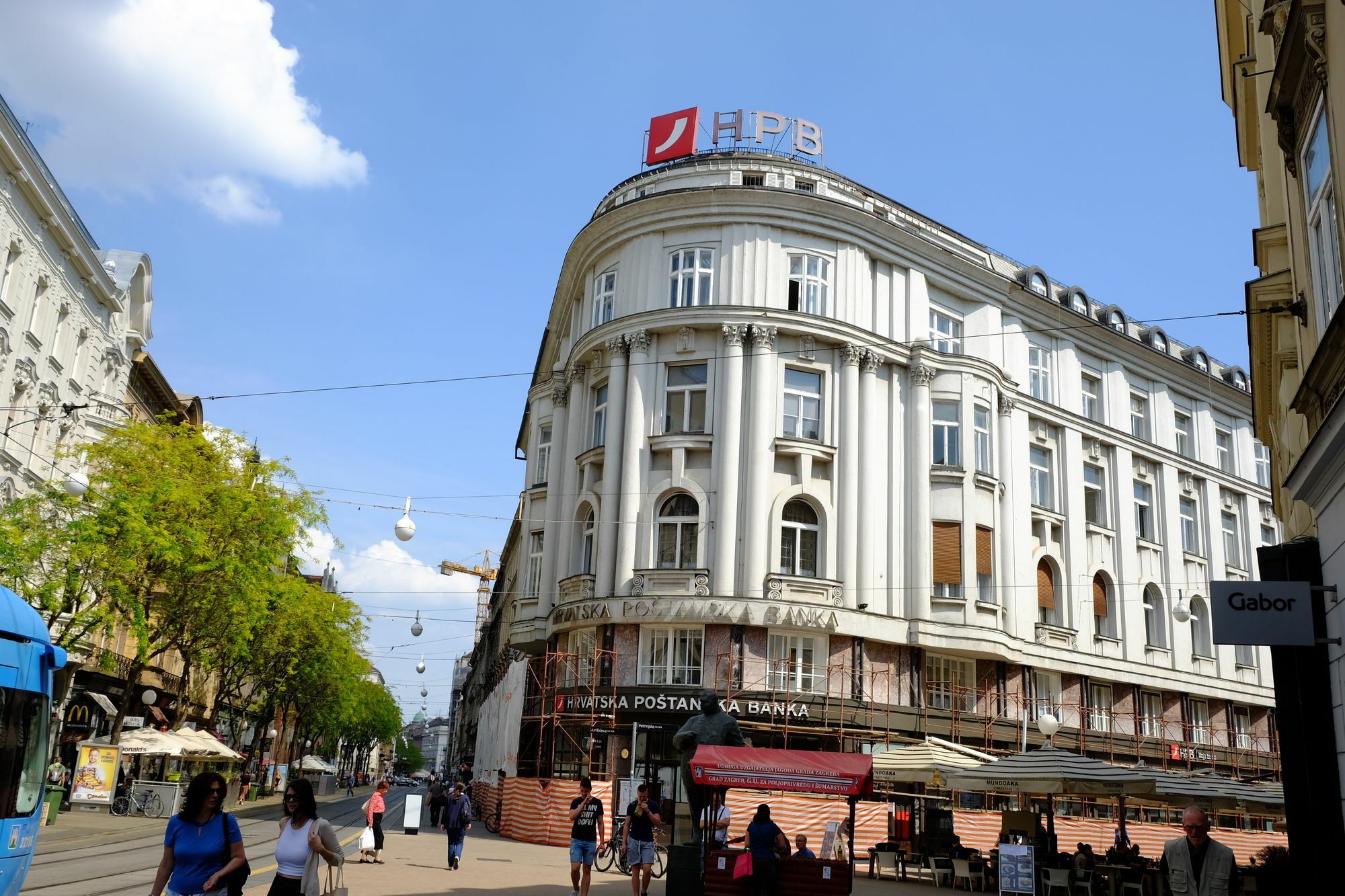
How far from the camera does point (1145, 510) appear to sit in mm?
45375

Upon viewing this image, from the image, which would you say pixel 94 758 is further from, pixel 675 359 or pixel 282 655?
pixel 675 359

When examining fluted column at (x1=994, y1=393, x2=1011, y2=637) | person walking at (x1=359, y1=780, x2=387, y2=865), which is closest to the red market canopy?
person walking at (x1=359, y1=780, x2=387, y2=865)

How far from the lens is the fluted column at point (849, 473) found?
34.1 m

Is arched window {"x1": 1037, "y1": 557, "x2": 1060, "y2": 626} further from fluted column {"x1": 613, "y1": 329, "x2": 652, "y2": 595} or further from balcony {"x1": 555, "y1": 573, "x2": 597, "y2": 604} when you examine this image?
balcony {"x1": 555, "y1": 573, "x2": 597, "y2": 604}

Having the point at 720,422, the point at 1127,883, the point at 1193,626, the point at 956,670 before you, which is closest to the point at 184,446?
the point at 720,422

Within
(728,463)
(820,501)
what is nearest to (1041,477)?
(820,501)

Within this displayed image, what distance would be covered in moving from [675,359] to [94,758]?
20.4 m

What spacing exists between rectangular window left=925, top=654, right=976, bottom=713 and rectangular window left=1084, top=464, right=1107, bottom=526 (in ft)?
34.1

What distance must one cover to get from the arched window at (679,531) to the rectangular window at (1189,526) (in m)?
23.7

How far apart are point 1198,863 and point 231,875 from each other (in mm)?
7750

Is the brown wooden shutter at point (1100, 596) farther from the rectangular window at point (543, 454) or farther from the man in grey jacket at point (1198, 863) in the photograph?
the man in grey jacket at point (1198, 863)

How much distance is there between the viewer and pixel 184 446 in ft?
110

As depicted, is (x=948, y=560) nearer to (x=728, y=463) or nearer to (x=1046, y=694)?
(x=1046, y=694)

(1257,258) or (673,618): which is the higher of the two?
(1257,258)
